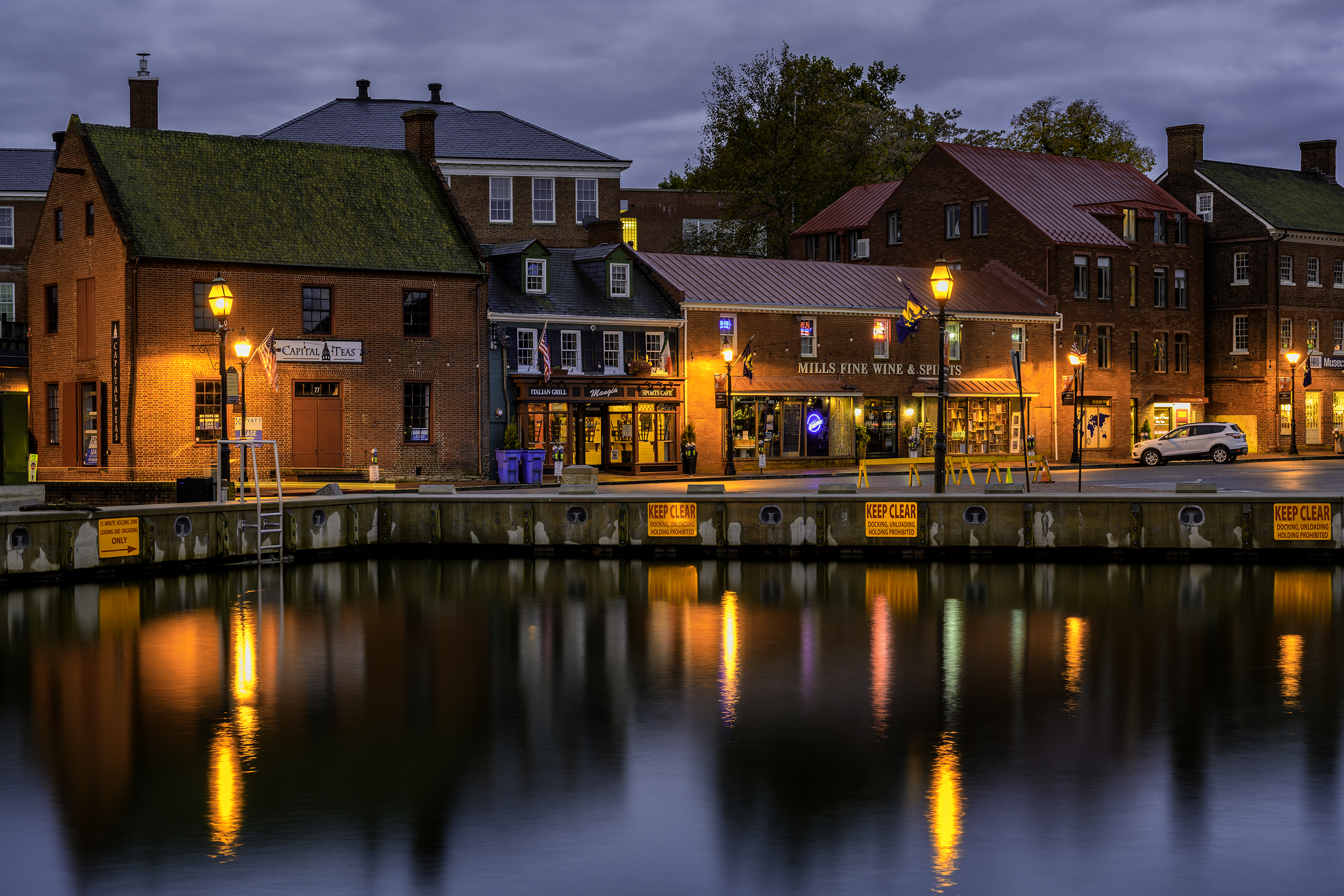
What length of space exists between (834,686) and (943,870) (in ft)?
18.8

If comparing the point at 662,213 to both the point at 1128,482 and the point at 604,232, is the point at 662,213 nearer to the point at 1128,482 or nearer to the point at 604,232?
the point at 604,232

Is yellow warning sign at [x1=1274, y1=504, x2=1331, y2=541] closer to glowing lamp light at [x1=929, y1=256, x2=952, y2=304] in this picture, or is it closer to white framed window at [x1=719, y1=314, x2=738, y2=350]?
glowing lamp light at [x1=929, y1=256, x2=952, y2=304]

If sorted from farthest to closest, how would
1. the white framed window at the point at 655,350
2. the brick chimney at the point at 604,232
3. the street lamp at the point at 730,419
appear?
1. the brick chimney at the point at 604,232
2. the white framed window at the point at 655,350
3. the street lamp at the point at 730,419

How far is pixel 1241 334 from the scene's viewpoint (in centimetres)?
6875

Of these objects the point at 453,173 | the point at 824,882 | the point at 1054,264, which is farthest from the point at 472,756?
the point at 1054,264

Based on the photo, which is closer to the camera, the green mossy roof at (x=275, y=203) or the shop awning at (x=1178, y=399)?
the green mossy roof at (x=275, y=203)

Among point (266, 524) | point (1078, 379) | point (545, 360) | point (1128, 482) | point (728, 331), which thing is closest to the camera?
point (266, 524)

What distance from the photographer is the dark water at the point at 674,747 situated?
8.53 meters

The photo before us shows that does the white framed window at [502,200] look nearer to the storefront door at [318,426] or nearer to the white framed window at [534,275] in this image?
the white framed window at [534,275]

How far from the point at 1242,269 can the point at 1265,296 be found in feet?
6.10

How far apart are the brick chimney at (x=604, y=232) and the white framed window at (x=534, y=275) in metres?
5.45

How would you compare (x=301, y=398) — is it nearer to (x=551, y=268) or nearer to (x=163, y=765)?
(x=551, y=268)

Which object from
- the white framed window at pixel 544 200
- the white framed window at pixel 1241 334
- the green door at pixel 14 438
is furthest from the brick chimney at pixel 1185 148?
the green door at pixel 14 438

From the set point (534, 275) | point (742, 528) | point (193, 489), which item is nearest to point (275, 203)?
point (534, 275)
